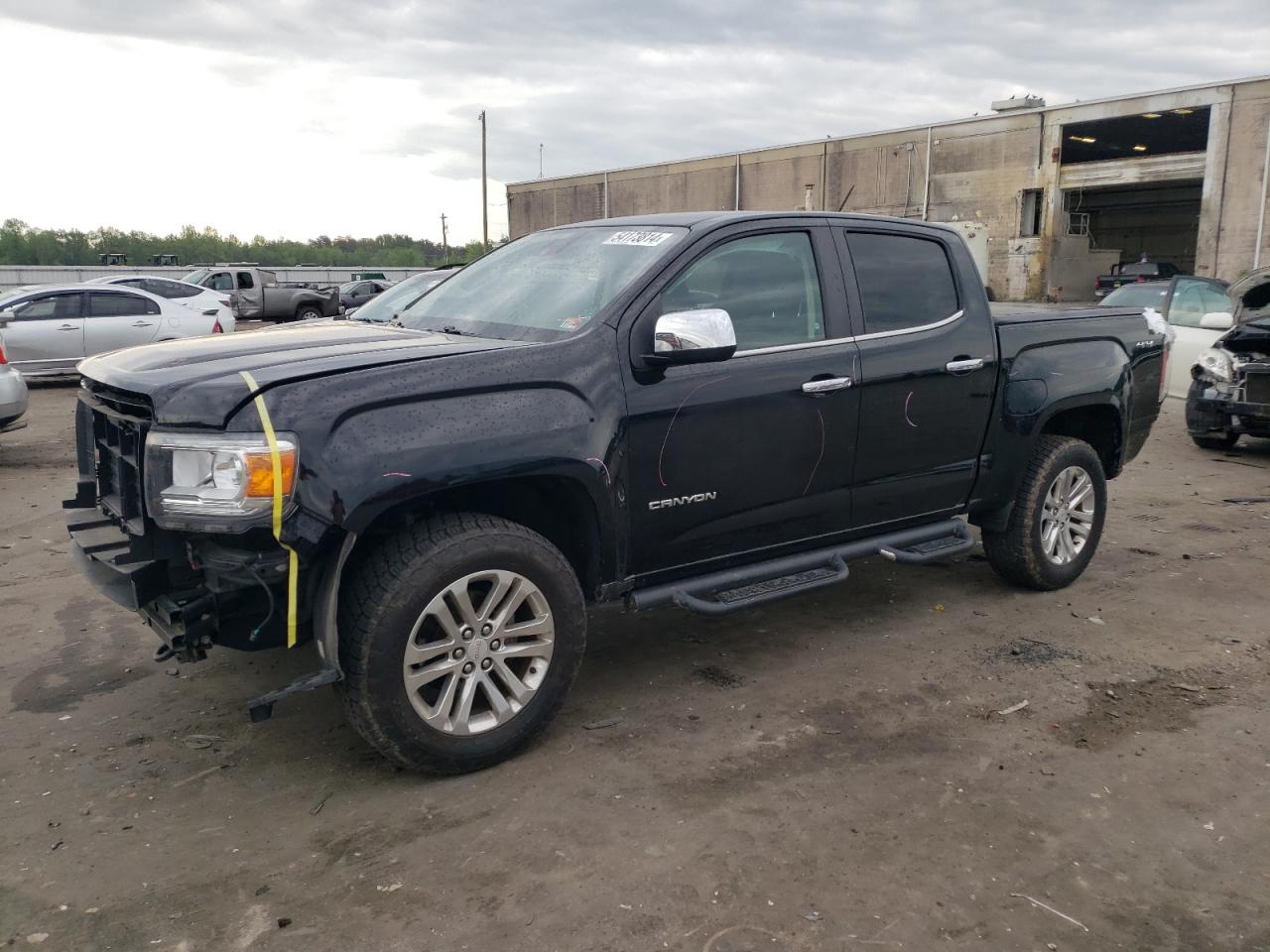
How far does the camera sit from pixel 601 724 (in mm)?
4008

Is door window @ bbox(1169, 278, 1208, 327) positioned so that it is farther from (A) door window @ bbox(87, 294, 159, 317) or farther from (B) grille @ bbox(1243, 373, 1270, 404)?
(A) door window @ bbox(87, 294, 159, 317)

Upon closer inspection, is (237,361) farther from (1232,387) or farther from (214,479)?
(1232,387)

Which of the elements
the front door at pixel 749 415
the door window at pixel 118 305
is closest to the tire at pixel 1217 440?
the front door at pixel 749 415

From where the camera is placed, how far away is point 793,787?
137 inches

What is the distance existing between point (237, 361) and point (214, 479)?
22.0 inches

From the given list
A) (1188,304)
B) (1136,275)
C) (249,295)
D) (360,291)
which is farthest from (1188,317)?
(249,295)

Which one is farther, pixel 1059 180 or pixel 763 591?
pixel 1059 180

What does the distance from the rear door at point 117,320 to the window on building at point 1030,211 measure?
35260 mm

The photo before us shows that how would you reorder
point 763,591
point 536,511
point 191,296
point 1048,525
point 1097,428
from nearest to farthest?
point 536,511
point 763,591
point 1048,525
point 1097,428
point 191,296

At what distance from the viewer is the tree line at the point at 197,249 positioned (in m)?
61.1

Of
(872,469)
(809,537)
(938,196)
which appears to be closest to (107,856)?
(809,537)

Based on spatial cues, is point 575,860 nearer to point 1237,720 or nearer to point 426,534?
point 426,534

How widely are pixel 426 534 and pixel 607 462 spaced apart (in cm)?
71

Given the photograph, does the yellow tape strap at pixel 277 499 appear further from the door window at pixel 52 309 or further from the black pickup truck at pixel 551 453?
the door window at pixel 52 309
